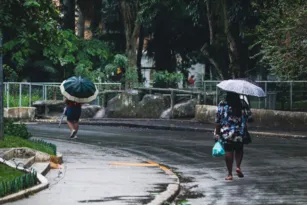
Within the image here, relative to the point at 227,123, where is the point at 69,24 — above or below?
above

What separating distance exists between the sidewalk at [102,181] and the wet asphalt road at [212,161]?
599 mm

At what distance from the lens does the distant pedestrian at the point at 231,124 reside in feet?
52.7

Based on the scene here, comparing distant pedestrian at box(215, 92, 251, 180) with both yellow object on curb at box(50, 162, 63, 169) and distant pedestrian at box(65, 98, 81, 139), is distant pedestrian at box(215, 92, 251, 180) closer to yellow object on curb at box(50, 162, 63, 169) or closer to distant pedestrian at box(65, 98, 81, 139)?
yellow object on curb at box(50, 162, 63, 169)

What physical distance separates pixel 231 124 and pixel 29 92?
24423 millimetres

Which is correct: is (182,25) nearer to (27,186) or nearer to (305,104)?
(305,104)

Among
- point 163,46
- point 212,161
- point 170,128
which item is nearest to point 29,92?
point 170,128

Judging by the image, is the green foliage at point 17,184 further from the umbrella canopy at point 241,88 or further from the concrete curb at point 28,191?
the umbrella canopy at point 241,88

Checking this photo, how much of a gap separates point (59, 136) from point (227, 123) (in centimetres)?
1224

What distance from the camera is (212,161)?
19.6 m

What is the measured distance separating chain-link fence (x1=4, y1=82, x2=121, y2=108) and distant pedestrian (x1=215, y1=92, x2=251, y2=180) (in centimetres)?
2361

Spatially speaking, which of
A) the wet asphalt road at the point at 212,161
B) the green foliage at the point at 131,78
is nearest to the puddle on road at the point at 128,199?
the wet asphalt road at the point at 212,161

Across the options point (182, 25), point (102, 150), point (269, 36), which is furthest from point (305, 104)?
point (182, 25)

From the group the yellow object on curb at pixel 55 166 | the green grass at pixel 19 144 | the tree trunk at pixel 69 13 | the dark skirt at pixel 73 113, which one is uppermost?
the tree trunk at pixel 69 13

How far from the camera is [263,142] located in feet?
83.4
